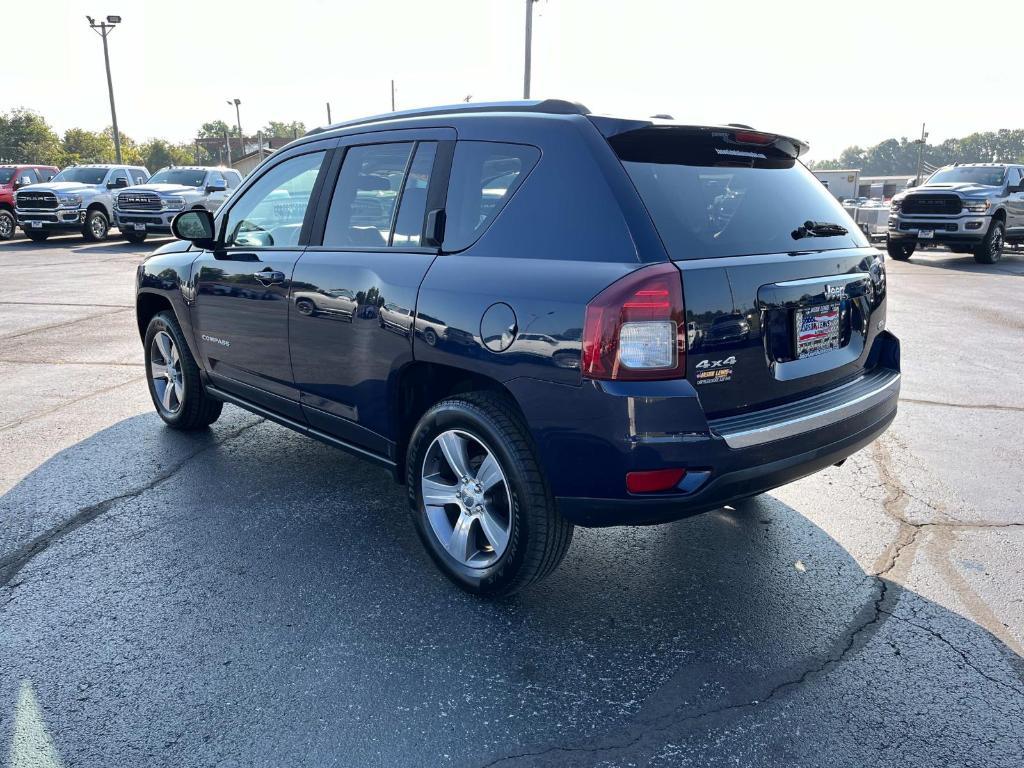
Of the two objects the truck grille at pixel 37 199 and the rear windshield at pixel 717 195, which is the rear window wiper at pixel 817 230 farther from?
the truck grille at pixel 37 199

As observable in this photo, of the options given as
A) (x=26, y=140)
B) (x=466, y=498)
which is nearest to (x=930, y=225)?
(x=466, y=498)

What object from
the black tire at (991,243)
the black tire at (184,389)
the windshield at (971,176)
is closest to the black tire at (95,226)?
the black tire at (184,389)

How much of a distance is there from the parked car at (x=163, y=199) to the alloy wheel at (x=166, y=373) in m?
15.6

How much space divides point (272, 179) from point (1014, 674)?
404 cm

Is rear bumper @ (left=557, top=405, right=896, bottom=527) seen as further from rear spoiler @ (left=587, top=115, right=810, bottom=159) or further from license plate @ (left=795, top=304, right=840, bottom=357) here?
rear spoiler @ (left=587, top=115, right=810, bottom=159)

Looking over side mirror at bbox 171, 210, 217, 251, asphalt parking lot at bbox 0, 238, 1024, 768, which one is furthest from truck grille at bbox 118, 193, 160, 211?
side mirror at bbox 171, 210, 217, 251

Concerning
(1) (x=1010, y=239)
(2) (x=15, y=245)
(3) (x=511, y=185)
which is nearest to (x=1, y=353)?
(3) (x=511, y=185)

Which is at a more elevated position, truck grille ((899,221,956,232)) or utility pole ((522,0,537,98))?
utility pole ((522,0,537,98))

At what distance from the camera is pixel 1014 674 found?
2748 mm

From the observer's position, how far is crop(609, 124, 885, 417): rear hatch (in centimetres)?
275

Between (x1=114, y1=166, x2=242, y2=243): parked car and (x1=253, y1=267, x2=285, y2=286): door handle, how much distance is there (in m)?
17.2

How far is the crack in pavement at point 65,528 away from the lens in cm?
353

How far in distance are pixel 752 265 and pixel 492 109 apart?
4.22ft

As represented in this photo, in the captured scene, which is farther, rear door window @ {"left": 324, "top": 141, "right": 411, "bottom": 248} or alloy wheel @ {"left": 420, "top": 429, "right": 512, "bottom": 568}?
rear door window @ {"left": 324, "top": 141, "right": 411, "bottom": 248}
